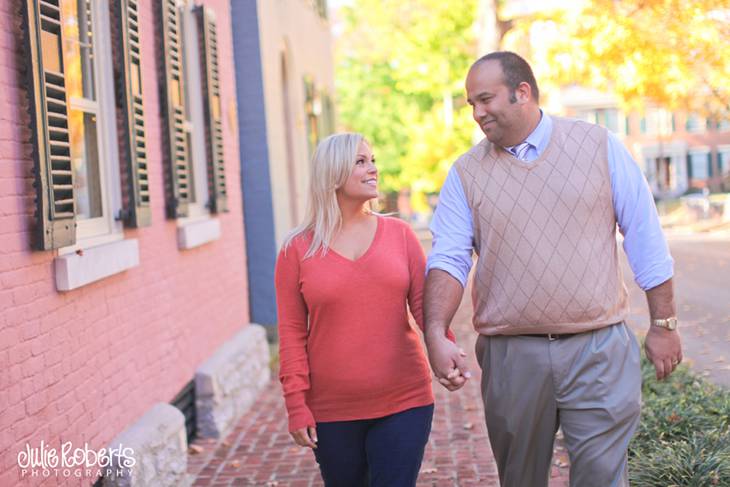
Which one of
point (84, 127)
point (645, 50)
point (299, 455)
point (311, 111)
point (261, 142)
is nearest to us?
point (84, 127)

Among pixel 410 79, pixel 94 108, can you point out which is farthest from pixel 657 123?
pixel 94 108

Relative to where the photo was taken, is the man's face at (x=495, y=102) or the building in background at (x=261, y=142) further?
the building in background at (x=261, y=142)

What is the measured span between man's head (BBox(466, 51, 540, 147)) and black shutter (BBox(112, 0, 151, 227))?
9.45 ft

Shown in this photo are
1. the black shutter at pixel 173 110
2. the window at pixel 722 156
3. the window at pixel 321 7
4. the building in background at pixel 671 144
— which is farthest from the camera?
the window at pixel 722 156

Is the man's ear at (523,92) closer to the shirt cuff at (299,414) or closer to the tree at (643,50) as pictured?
the shirt cuff at (299,414)

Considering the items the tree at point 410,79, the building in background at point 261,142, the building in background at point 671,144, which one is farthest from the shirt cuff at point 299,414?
the building in background at point 671,144

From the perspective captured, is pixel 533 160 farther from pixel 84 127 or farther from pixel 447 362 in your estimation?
pixel 84 127

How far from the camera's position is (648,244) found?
3.97 meters

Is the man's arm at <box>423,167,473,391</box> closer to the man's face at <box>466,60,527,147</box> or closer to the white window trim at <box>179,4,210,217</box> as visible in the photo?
the man's face at <box>466,60,527,147</box>

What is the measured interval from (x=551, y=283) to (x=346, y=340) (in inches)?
30.2

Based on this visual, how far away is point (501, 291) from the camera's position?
158 inches

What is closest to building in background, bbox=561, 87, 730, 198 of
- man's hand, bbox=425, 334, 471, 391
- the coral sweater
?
the coral sweater

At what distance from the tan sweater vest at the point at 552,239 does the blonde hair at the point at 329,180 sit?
0.50 metres

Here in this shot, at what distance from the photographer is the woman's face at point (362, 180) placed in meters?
4.14
